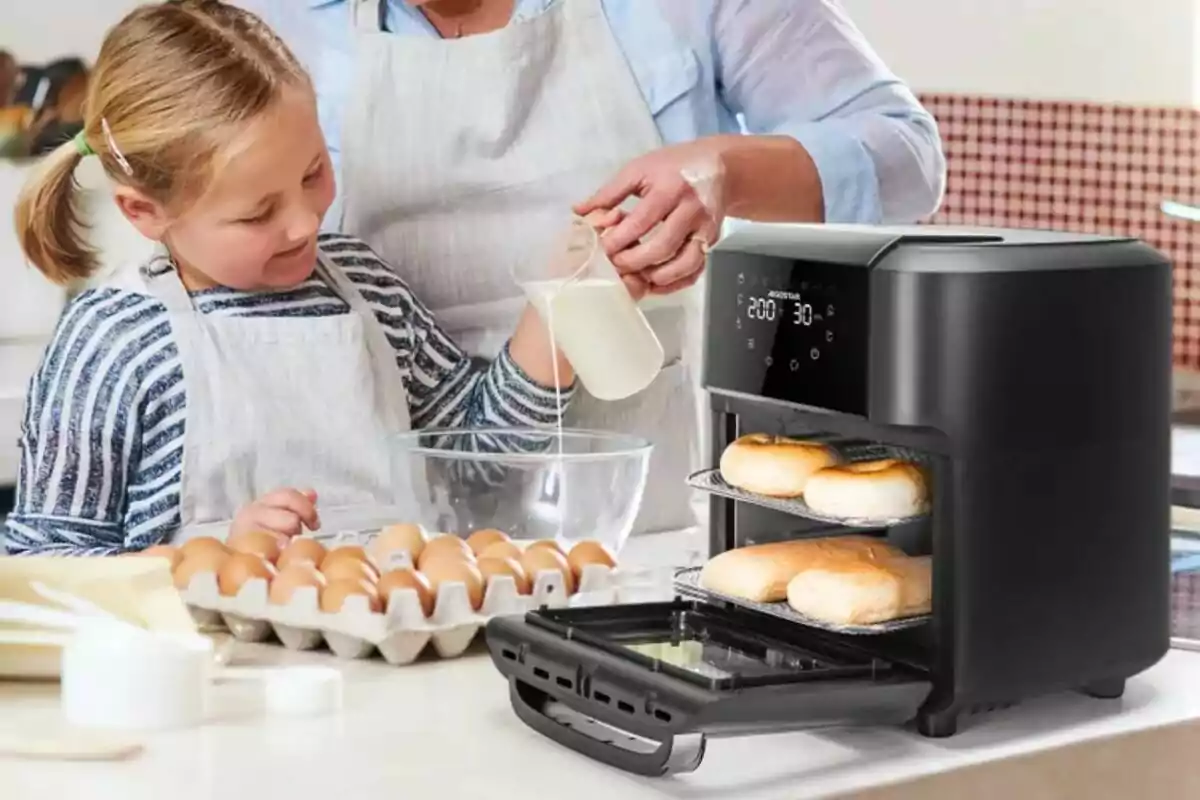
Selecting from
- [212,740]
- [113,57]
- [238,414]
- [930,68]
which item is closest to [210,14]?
[113,57]

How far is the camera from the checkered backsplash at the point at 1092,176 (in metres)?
2.84

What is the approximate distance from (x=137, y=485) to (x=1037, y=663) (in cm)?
95

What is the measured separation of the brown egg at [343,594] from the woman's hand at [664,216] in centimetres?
47

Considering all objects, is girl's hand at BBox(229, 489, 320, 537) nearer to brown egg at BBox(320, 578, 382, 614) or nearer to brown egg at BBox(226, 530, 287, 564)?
brown egg at BBox(226, 530, 287, 564)

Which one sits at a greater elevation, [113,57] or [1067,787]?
[113,57]

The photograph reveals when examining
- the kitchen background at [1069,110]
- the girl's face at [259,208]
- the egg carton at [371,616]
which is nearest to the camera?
the egg carton at [371,616]

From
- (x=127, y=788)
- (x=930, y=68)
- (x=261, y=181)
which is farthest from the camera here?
(x=930, y=68)

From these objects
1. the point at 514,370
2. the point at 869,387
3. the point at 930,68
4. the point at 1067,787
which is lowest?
the point at 1067,787

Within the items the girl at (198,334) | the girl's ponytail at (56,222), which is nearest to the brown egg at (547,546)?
the girl at (198,334)

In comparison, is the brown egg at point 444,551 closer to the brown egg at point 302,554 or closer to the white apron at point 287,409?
→ the brown egg at point 302,554

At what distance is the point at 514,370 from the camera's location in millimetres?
1703

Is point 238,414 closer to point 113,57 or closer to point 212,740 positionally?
point 113,57

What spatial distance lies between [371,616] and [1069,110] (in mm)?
2087

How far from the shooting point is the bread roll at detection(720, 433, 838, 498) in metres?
1.00
